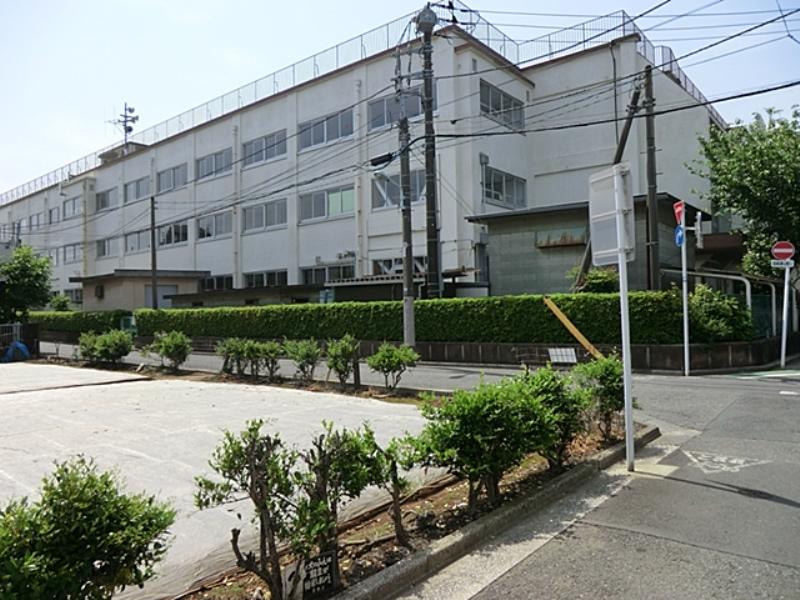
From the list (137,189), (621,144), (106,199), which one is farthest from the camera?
(106,199)

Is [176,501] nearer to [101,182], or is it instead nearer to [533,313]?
[533,313]

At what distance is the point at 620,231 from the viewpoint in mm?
5586

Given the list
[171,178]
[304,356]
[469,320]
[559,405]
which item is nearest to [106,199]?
[171,178]

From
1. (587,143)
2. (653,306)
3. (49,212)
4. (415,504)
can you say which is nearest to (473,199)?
(587,143)

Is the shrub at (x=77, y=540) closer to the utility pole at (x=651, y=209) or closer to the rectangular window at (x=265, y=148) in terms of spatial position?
the utility pole at (x=651, y=209)

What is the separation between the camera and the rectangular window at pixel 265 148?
106ft

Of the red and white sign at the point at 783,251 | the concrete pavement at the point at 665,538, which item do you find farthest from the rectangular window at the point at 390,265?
the concrete pavement at the point at 665,538

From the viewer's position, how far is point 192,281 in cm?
3588

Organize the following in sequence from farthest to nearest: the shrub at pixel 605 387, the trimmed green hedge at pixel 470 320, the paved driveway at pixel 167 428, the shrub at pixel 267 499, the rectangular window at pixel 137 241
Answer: the rectangular window at pixel 137 241 → the trimmed green hedge at pixel 470 320 → the shrub at pixel 605 387 → the paved driveway at pixel 167 428 → the shrub at pixel 267 499

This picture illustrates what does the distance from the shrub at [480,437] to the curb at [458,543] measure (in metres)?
0.21

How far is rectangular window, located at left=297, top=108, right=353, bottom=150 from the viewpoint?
2891 centimetres

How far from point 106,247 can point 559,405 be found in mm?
47749

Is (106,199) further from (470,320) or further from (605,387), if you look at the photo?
(605,387)

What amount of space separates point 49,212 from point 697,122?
53609 millimetres
